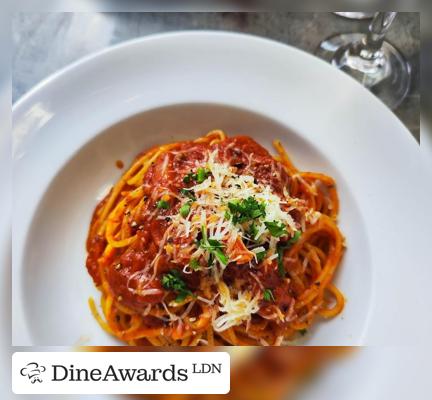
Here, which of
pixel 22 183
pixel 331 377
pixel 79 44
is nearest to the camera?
pixel 331 377

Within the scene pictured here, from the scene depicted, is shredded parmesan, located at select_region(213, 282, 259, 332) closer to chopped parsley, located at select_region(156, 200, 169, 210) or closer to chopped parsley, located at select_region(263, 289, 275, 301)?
chopped parsley, located at select_region(263, 289, 275, 301)

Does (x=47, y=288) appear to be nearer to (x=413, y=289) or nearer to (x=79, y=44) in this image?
(x=79, y=44)

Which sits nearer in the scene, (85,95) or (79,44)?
(85,95)

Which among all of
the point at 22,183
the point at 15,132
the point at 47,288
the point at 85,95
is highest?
the point at 85,95

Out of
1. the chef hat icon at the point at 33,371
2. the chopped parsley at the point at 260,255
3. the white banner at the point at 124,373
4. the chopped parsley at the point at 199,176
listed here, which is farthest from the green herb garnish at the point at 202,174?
the chef hat icon at the point at 33,371

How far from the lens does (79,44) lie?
162cm

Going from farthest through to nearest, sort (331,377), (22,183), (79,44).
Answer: (79,44) → (22,183) → (331,377)

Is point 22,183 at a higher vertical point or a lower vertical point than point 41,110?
lower

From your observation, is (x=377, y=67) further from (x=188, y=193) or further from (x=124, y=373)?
(x=124, y=373)

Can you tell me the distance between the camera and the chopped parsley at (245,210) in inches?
47.4

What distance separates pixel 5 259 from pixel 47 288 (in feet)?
0.48

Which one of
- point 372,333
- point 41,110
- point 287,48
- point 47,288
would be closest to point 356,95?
point 287,48

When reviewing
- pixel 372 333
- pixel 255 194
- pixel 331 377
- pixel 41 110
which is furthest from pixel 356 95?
pixel 41 110

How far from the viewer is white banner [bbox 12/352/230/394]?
1.15 meters
